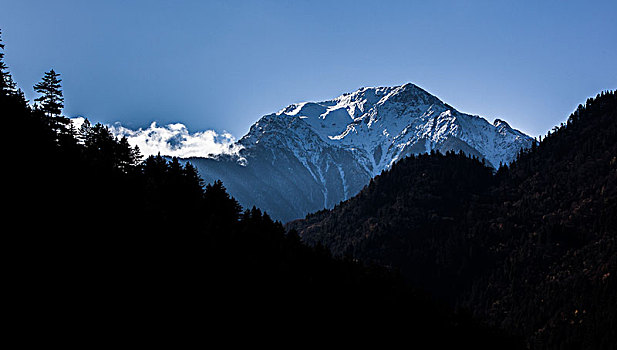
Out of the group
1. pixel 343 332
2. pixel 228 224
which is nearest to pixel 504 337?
pixel 343 332

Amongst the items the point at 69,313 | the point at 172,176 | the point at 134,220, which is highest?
the point at 172,176

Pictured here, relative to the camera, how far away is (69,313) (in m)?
41.4

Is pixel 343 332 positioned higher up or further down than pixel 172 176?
further down

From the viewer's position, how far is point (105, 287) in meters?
47.0

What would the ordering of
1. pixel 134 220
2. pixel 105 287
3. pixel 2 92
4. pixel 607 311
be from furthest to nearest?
pixel 607 311
pixel 2 92
pixel 134 220
pixel 105 287

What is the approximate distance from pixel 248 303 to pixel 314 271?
100ft

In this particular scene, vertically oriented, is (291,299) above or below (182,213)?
below

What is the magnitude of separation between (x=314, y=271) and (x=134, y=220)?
45119 millimetres

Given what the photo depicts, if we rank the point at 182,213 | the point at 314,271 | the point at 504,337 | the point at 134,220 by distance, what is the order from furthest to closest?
the point at 504,337
the point at 314,271
the point at 182,213
the point at 134,220

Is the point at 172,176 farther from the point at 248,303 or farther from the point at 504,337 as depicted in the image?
the point at 504,337

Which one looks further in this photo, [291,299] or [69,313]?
[291,299]

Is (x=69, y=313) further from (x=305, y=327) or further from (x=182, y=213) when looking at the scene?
(x=305, y=327)

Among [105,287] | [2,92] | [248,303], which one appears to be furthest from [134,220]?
[2,92]

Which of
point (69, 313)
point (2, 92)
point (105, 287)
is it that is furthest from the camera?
point (2, 92)
